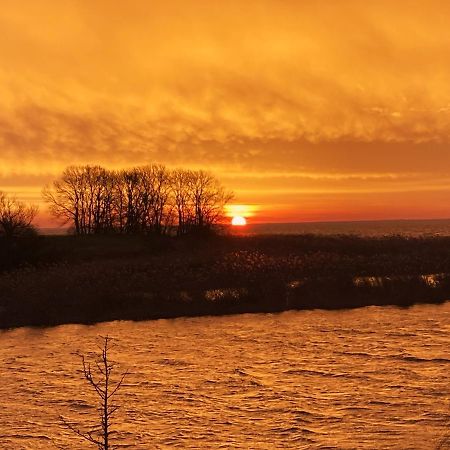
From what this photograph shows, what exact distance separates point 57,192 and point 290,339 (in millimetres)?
76891

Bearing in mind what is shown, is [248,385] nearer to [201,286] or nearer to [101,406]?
[101,406]

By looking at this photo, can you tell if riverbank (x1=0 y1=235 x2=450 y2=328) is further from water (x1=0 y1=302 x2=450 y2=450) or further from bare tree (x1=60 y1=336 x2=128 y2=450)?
bare tree (x1=60 y1=336 x2=128 y2=450)

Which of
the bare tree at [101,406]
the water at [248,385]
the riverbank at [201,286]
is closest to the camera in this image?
the bare tree at [101,406]

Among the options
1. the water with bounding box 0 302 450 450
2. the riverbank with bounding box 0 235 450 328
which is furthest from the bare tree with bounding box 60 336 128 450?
the riverbank with bounding box 0 235 450 328

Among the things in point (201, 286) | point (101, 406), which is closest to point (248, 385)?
point (101, 406)

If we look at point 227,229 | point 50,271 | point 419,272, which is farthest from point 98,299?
point 227,229

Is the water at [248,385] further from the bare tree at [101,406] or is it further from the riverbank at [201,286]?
the riverbank at [201,286]

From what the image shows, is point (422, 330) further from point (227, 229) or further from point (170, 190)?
point (170, 190)

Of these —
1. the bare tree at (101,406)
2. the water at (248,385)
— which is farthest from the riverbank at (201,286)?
the bare tree at (101,406)

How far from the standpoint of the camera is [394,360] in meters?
19.0

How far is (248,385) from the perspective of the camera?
1691cm

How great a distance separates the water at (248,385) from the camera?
13.1m

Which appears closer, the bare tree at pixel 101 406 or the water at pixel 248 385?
the bare tree at pixel 101 406

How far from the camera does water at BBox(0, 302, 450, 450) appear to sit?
13.1 meters
